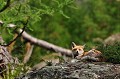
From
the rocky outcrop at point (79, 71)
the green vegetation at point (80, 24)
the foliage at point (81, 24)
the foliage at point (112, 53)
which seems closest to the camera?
the rocky outcrop at point (79, 71)

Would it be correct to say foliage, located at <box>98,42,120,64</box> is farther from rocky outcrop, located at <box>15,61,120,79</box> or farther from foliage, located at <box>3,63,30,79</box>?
foliage, located at <box>3,63,30,79</box>

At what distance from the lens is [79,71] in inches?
384

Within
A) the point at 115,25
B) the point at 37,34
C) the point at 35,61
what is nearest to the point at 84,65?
the point at 35,61

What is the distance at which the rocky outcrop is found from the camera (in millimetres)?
9578

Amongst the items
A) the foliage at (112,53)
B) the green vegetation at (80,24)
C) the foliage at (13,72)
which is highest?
the foliage at (112,53)

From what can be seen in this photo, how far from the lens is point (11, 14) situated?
39.6ft

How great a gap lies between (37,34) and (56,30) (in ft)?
6.14

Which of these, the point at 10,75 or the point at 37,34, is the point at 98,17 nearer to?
the point at 37,34

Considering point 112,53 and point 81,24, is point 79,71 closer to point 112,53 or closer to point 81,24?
point 112,53

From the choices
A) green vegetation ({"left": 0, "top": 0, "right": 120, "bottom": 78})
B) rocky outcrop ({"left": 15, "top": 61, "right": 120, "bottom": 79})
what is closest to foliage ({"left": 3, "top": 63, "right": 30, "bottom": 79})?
rocky outcrop ({"left": 15, "top": 61, "right": 120, "bottom": 79})

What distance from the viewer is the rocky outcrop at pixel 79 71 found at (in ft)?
31.4

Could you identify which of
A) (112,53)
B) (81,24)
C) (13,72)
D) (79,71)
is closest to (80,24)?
(81,24)

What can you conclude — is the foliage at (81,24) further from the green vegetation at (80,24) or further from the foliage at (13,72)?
the foliage at (13,72)

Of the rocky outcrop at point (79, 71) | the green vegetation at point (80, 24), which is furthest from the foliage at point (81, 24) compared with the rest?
the rocky outcrop at point (79, 71)
